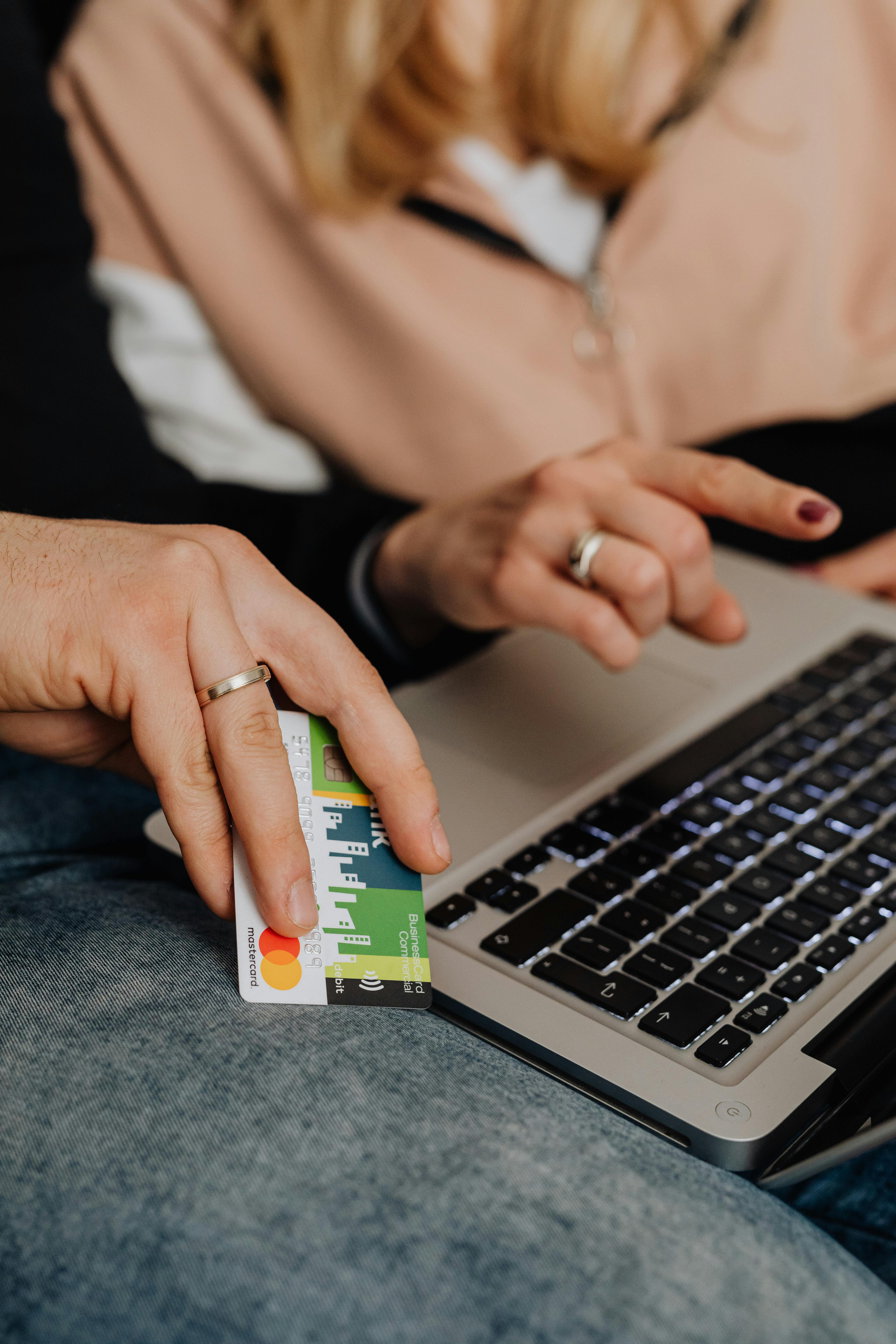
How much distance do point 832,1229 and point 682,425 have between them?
78 centimetres

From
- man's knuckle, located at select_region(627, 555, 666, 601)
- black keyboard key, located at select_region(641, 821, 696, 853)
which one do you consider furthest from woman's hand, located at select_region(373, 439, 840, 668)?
black keyboard key, located at select_region(641, 821, 696, 853)

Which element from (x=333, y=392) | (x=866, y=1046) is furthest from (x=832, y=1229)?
(x=333, y=392)

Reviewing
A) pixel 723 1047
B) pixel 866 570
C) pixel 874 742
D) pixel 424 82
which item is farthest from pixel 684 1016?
pixel 424 82

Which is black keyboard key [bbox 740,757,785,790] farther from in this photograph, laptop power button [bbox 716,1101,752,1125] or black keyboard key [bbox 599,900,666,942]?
laptop power button [bbox 716,1101,752,1125]

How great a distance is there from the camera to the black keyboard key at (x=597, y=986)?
51 centimetres

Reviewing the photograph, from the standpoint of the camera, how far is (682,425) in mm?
1093

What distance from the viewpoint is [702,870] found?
24.2 inches

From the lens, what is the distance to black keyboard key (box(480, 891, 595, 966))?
545 millimetres

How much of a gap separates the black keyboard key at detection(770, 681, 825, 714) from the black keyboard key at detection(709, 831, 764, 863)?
169 mm

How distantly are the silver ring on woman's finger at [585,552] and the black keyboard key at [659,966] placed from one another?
0.76 ft

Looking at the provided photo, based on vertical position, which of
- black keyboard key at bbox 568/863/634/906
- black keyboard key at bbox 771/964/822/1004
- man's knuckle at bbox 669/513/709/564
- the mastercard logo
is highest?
man's knuckle at bbox 669/513/709/564

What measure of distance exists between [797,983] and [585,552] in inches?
10.8

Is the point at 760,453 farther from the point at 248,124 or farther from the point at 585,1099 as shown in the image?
the point at 585,1099

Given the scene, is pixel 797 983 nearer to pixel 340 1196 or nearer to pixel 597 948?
pixel 597 948
